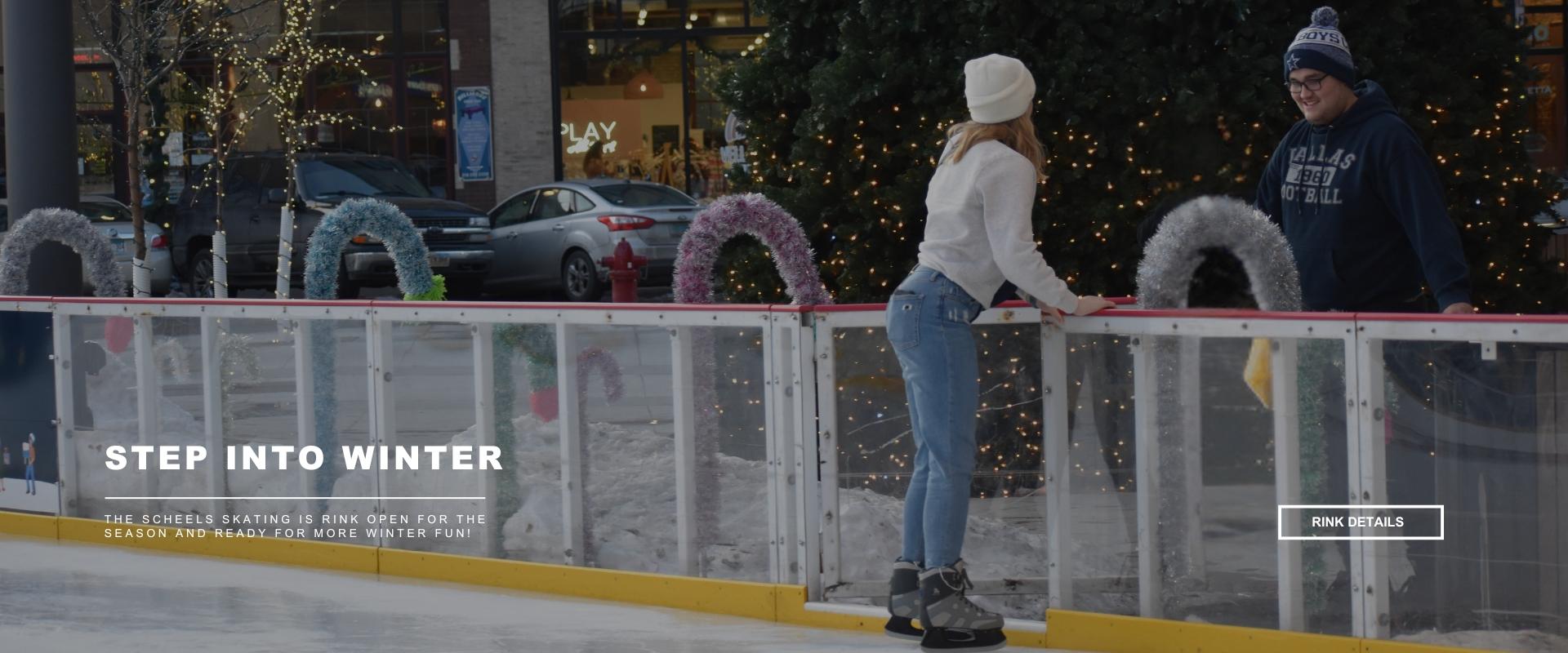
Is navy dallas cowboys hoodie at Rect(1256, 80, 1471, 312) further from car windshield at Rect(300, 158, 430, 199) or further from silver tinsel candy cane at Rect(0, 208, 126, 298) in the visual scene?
car windshield at Rect(300, 158, 430, 199)

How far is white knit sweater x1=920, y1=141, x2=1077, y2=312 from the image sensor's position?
16.3 feet

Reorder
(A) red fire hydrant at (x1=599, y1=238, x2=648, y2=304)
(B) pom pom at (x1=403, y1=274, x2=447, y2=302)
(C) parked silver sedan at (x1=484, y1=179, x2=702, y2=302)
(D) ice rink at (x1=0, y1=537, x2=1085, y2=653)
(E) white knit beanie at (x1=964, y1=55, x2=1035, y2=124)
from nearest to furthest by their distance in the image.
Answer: (E) white knit beanie at (x1=964, y1=55, x2=1035, y2=124) → (D) ice rink at (x1=0, y1=537, x2=1085, y2=653) → (B) pom pom at (x1=403, y1=274, x2=447, y2=302) → (A) red fire hydrant at (x1=599, y1=238, x2=648, y2=304) → (C) parked silver sedan at (x1=484, y1=179, x2=702, y2=302)

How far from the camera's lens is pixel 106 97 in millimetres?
25312

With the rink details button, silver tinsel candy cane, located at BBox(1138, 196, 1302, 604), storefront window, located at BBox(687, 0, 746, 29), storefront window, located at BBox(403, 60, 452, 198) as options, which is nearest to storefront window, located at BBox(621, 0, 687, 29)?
storefront window, located at BBox(687, 0, 746, 29)

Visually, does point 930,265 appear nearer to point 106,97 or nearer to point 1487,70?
point 1487,70

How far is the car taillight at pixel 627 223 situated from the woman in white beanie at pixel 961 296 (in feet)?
44.2

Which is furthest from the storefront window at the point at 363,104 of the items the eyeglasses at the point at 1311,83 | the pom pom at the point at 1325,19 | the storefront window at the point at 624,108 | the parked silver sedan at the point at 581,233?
the eyeglasses at the point at 1311,83

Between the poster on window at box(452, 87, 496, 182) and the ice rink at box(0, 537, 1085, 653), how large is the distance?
18.5m

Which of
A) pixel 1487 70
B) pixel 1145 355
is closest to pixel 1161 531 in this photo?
pixel 1145 355

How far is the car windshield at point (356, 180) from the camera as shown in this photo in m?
19.4

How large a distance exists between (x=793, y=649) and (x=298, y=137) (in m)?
14.9

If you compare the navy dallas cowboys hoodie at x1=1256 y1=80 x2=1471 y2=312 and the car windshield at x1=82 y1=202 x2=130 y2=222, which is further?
the car windshield at x1=82 y1=202 x2=130 y2=222

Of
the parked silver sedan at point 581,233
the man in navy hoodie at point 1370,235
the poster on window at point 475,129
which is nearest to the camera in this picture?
the man in navy hoodie at point 1370,235

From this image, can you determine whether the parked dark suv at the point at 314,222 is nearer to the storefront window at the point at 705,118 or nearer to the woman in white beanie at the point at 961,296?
the storefront window at the point at 705,118
